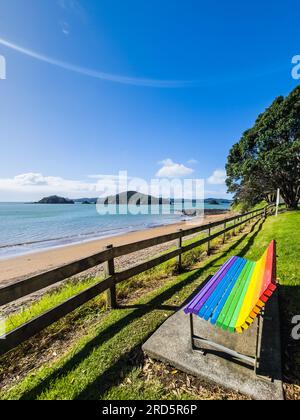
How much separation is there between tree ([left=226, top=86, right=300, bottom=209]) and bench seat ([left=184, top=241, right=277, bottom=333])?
19.1 metres

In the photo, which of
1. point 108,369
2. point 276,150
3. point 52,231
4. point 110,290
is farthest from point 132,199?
point 108,369

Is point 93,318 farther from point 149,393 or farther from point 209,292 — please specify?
point 209,292

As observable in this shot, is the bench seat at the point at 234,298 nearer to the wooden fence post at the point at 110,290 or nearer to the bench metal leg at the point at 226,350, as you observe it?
the bench metal leg at the point at 226,350

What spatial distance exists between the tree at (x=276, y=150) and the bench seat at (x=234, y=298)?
19129 mm

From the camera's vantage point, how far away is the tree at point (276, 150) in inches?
728

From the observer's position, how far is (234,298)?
97.1 inches

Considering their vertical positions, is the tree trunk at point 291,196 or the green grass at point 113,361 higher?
the tree trunk at point 291,196

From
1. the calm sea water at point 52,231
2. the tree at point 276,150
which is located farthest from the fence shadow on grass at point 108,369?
the tree at point 276,150

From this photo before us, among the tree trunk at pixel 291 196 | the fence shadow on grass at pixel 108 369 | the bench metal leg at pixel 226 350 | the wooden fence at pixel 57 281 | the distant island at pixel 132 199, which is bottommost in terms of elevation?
the fence shadow on grass at pixel 108 369

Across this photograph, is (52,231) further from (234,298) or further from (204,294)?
(234,298)

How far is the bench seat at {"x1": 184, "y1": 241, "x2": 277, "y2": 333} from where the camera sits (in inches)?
76.4

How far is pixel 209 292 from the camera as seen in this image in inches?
103
